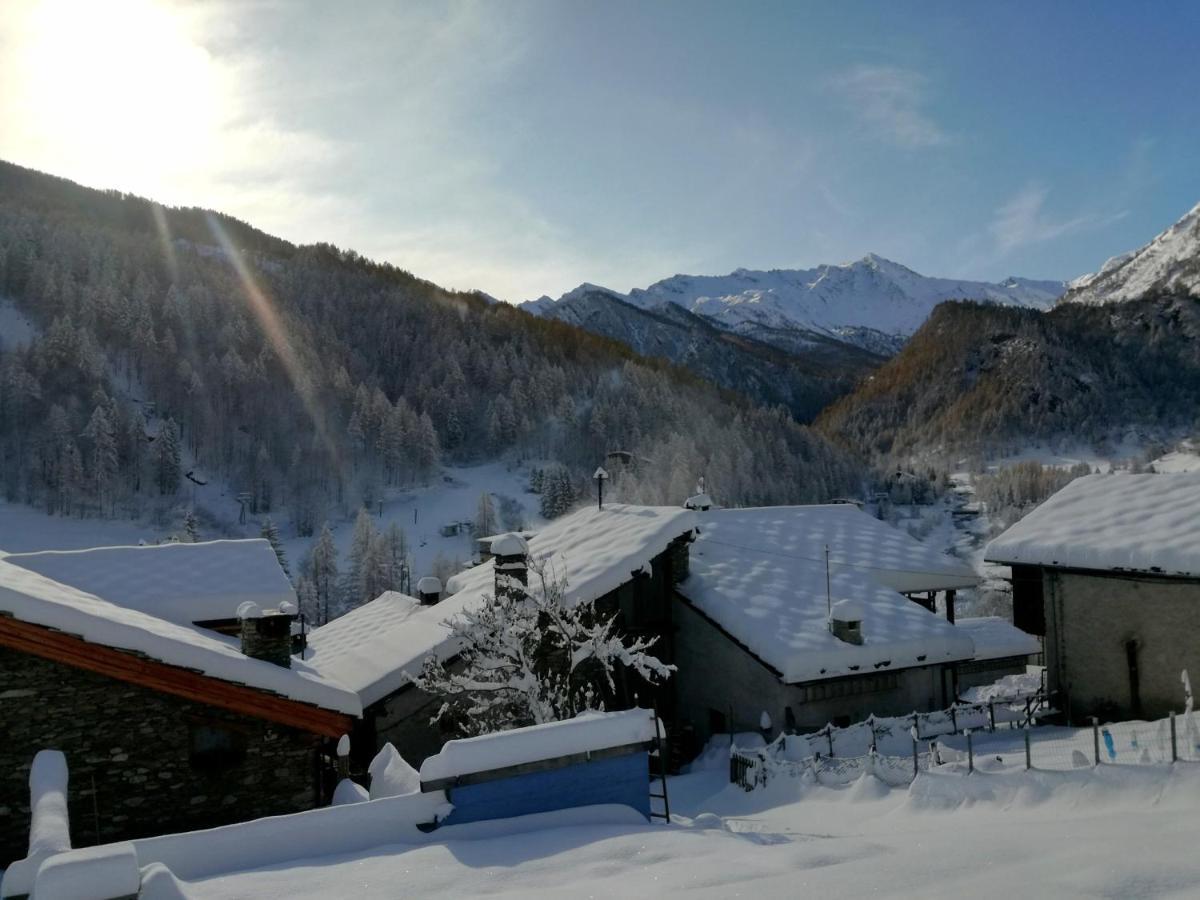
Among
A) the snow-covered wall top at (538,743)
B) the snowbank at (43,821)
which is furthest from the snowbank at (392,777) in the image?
the snowbank at (43,821)

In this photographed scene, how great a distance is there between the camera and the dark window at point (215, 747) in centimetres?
1068

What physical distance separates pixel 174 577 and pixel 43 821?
13721 millimetres

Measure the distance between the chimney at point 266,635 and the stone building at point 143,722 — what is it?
133 cm

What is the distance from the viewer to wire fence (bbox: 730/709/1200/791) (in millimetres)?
11648

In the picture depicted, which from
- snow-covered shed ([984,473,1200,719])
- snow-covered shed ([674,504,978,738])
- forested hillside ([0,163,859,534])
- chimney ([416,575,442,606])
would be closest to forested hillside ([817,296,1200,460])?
forested hillside ([0,163,859,534])

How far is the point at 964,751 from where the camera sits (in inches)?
597

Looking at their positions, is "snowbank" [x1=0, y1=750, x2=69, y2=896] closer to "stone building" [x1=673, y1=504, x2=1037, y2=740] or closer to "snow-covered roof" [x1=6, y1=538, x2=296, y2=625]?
"snow-covered roof" [x1=6, y1=538, x2=296, y2=625]

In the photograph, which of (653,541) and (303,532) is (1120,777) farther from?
(303,532)

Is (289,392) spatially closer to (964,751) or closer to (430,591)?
(430,591)

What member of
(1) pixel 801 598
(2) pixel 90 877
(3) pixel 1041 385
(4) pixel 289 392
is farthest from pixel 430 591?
(3) pixel 1041 385

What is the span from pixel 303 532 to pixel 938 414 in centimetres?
13915

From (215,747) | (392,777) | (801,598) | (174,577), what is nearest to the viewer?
(392,777)

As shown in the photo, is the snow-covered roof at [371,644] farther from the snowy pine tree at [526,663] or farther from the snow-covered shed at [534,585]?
the snowy pine tree at [526,663]

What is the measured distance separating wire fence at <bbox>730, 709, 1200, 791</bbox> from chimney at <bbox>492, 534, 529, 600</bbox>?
589 cm
